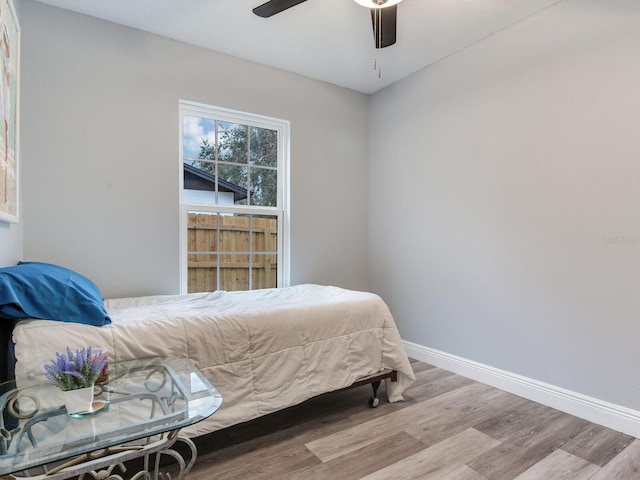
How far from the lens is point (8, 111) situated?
1.73m

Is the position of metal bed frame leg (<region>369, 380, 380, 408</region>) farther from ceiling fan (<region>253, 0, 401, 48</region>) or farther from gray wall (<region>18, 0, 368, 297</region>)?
ceiling fan (<region>253, 0, 401, 48</region>)

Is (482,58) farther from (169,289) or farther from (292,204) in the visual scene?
(169,289)

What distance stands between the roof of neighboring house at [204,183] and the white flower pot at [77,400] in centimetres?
201

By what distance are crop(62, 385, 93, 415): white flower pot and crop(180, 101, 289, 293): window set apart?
1.72 meters

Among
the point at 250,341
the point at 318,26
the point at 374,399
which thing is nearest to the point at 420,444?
→ the point at 374,399

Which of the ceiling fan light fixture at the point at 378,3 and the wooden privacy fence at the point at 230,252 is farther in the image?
the wooden privacy fence at the point at 230,252

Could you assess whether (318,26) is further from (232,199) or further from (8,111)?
(8,111)

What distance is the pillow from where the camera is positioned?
4.65ft

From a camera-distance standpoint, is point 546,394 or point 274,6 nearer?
point 274,6

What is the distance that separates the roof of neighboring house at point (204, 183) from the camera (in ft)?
9.63

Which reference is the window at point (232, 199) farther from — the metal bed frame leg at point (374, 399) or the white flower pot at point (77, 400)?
the white flower pot at point (77, 400)

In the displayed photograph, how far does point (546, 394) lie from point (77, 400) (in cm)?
263

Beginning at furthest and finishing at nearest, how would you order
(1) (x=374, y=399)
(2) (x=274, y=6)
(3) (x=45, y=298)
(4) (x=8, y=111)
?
(1) (x=374, y=399) → (2) (x=274, y=6) → (4) (x=8, y=111) → (3) (x=45, y=298)

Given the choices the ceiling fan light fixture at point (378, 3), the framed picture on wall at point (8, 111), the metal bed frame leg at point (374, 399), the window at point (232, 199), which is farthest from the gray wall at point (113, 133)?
the ceiling fan light fixture at point (378, 3)
